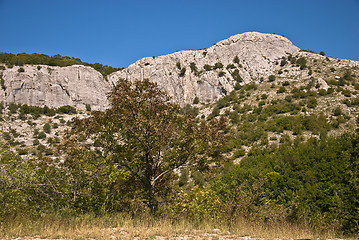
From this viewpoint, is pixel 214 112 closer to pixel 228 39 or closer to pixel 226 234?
pixel 228 39

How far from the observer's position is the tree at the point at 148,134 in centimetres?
736

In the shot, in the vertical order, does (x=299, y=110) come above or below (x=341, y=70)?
below

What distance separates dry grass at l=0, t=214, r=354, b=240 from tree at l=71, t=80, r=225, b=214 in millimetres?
1352

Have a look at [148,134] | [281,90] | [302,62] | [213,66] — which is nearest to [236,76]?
[213,66]

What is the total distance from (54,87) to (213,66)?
36.8 m

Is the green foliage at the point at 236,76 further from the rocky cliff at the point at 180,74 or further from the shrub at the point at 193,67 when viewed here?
the shrub at the point at 193,67

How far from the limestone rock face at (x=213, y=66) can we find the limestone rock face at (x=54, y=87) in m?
7.97

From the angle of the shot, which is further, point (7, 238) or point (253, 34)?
point (253, 34)

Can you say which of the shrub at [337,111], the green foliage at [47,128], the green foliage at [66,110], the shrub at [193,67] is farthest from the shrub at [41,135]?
the shrub at [337,111]

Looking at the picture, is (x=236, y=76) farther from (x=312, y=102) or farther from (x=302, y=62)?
(x=312, y=102)

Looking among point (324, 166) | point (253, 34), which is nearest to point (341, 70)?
point (253, 34)

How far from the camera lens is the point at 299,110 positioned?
35219 millimetres

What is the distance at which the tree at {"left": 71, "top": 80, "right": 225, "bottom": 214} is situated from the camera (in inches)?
290

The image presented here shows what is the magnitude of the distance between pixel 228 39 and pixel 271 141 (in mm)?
42927
